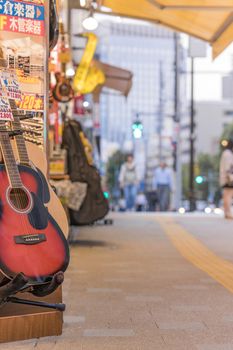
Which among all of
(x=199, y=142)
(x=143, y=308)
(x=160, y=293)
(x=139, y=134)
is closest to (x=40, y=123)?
(x=143, y=308)

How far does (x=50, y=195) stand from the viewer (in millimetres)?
3770

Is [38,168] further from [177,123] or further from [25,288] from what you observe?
[177,123]

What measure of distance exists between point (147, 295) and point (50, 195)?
1.76 metres

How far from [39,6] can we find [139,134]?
25.7 meters

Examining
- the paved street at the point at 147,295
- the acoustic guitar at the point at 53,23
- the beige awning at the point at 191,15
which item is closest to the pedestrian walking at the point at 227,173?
the paved street at the point at 147,295

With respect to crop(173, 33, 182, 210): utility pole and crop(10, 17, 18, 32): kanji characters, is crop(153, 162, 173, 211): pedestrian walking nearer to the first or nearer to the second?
crop(173, 33, 182, 210): utility pole

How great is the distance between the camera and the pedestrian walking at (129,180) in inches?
755

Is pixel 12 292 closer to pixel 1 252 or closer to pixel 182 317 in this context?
pixel 1 252

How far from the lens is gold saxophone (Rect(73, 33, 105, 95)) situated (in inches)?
514

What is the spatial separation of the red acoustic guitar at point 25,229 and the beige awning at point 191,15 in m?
5.74

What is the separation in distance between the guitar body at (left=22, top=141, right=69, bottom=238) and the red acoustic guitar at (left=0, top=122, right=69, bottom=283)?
0.26 ft

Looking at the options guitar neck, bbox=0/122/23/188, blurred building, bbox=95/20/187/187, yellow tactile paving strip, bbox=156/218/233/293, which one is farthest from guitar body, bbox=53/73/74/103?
blurred building, bbox=95/20/187/187

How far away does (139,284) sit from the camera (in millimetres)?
5734

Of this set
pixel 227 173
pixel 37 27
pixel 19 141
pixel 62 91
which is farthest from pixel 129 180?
pixel 19 141
